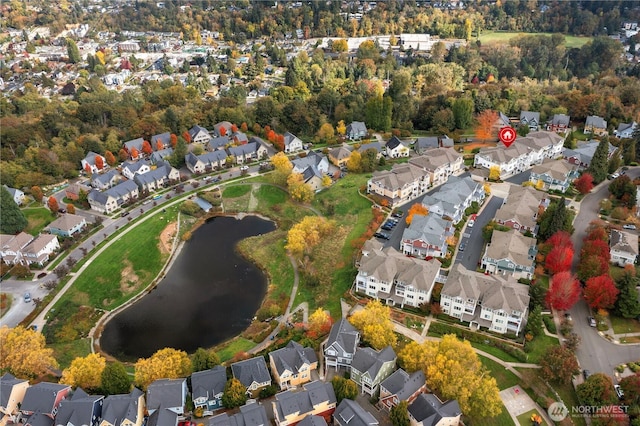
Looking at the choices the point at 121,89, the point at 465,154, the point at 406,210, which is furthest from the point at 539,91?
the point at 121,89

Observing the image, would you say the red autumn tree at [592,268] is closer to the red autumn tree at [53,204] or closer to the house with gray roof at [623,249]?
the house with gray roof at [623,249]

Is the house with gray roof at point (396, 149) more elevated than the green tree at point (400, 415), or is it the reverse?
the house with gray roof at point (396, 149)

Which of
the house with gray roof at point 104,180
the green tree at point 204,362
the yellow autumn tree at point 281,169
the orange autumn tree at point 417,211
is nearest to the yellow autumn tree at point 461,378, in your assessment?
the green tree at point 204,362

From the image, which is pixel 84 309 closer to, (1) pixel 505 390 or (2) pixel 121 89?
(1) pixel 505 390

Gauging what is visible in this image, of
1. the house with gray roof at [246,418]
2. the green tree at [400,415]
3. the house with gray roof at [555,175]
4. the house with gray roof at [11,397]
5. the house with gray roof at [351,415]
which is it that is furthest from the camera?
the house with gray roof at [555,175]

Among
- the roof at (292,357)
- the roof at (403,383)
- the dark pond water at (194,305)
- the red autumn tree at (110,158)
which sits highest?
the red autumn tree at (110,158)

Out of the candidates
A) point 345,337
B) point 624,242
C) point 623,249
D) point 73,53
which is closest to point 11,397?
point 345,337

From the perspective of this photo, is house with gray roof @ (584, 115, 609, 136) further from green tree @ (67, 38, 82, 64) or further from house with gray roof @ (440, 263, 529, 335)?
green tree @ (67, 38, 82, 64)
